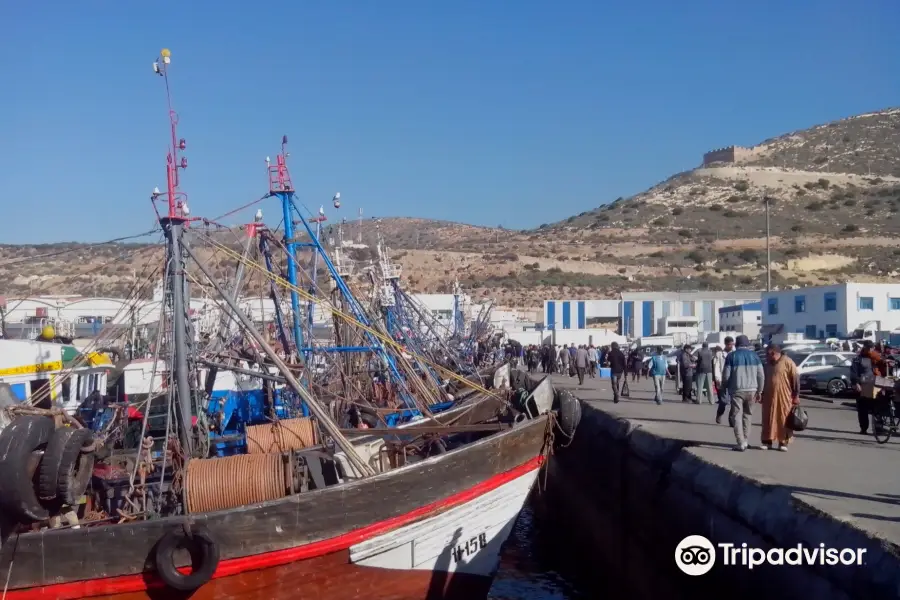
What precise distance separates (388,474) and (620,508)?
16.8 ft

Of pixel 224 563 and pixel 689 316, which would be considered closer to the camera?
pixel 224 563

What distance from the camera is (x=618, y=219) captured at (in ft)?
346

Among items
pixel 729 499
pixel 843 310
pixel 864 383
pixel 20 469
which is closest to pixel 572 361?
pixel 843 310

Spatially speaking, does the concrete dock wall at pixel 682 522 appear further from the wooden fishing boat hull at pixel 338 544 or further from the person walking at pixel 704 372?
the person walking at pixel 704 372

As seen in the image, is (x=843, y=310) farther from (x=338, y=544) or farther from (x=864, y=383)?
(x=338, y=544)

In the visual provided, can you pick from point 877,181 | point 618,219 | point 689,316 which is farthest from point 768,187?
point 689,316

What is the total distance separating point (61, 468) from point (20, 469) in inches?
14.4

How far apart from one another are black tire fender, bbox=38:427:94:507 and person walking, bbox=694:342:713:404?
13939 millimetres

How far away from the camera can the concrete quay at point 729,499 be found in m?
7.14

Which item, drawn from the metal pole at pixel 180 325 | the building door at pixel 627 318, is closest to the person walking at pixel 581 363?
the metal pole at pixel 180 325

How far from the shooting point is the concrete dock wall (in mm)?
6977

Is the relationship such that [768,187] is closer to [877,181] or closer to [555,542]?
[877,181]

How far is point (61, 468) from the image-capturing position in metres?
8.36

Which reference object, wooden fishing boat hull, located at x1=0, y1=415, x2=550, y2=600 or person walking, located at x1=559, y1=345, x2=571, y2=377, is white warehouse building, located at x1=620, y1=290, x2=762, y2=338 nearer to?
person walking, located at x1=559, y1=345, x2=571, y2=377
